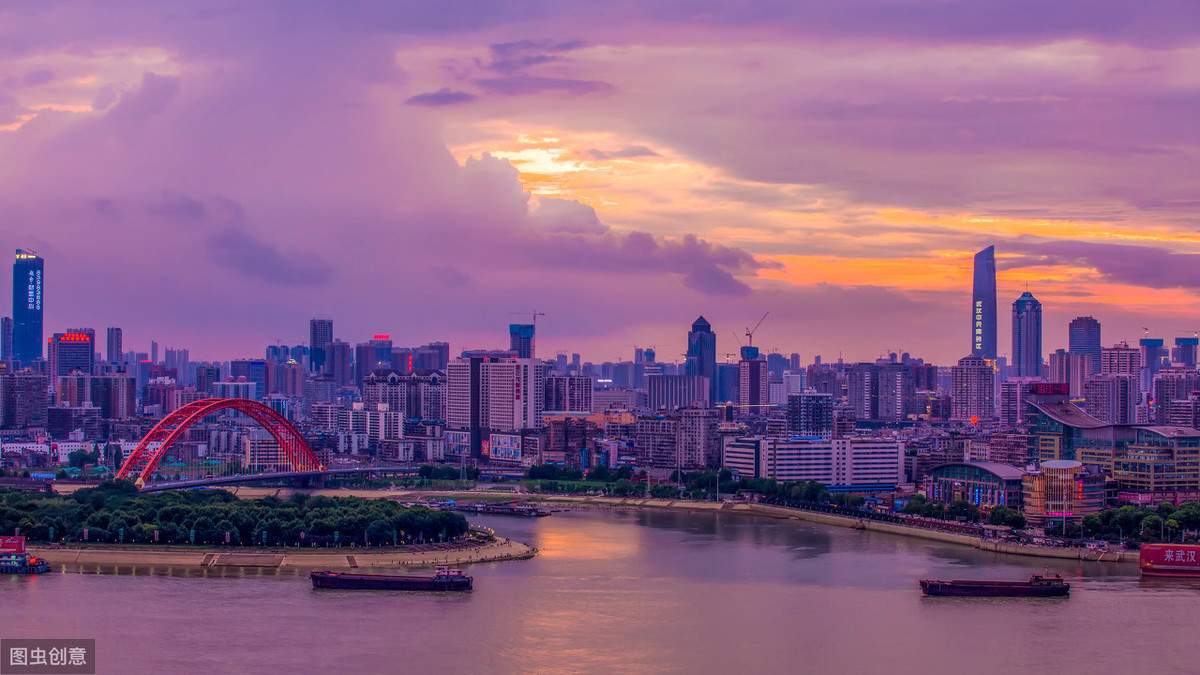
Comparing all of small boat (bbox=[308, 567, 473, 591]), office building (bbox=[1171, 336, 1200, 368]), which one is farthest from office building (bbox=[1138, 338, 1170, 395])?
small boat (bbox=[308, 567, 473, 591])

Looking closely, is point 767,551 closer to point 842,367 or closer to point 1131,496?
point 1131,496

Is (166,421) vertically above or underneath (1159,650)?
above

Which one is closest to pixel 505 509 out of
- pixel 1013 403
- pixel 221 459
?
pixel 221 459

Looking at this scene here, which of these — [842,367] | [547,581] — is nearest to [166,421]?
[547,581]

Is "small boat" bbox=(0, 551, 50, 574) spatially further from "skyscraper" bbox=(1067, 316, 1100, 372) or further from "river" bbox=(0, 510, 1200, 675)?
"skyscraper" bbox=(1067, 316, 1100, 372)

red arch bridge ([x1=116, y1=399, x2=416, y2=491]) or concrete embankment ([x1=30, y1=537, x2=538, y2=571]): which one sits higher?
red arch bridge ([x1=116, y1=399, x2=416, y2=491])

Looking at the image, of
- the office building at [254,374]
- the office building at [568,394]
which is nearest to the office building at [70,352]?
the office building at [254,374]

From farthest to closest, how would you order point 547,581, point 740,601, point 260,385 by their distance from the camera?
1. point 260,385
2. point 547,581
3. point 740,601
